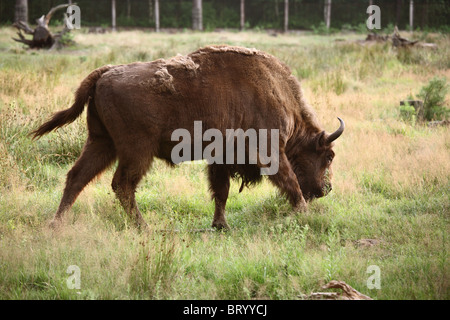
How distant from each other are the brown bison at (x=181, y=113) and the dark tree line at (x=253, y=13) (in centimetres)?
2565

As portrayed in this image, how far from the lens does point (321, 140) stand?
18.5ft

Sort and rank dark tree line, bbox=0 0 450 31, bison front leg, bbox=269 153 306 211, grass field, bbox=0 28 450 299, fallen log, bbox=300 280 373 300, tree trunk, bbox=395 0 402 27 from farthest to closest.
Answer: tree trunk, bbox=395 0 402 27, dark tree line, bbox=0 0 450 31, bison front leg, bbox=269 153 306 211, grass field, bbox=0 28 450 299, fallen log, bbox=300 280 373 300

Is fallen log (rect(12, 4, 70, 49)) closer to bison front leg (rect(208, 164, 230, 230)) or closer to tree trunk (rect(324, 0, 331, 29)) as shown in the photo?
bison front leg (rect(208, 164, 230, 230))

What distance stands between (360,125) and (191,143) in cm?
499

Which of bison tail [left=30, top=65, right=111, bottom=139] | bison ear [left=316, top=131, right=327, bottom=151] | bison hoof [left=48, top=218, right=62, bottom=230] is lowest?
bison hoof [left=48, top=218, right=62, bottom=230]


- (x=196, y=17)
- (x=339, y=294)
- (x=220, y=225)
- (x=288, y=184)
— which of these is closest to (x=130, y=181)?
(x=220, y=225)

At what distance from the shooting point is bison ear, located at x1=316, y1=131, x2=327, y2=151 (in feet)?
18.5

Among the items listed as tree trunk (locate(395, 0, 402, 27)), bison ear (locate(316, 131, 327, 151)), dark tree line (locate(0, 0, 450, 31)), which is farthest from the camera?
tree trunk (locate(395, 0, 402, 27))

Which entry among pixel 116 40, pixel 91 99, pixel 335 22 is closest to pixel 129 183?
pixel 91 99

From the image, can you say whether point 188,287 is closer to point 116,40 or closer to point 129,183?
point 129,183

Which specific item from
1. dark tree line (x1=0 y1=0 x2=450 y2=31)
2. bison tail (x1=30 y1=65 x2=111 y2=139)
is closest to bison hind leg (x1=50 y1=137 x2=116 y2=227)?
bison tail (x1=30 y1=65 x2=111 y2=139)

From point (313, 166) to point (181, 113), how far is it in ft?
6.12

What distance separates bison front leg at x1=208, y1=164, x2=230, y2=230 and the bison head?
35.1 inches

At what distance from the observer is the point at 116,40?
2122cm
